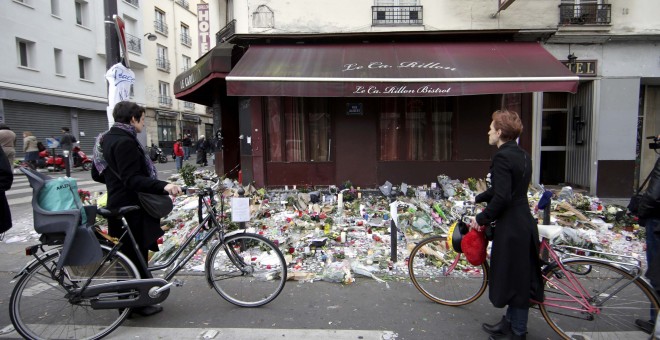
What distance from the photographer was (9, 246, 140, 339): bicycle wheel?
9.75ft

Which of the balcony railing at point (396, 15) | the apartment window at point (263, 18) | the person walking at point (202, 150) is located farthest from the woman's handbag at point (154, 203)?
the person walking at point (202, 150)

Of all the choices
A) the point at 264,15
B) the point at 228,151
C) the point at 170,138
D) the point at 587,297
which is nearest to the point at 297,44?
the point at 264,15

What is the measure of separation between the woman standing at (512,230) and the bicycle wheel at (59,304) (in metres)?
3.00

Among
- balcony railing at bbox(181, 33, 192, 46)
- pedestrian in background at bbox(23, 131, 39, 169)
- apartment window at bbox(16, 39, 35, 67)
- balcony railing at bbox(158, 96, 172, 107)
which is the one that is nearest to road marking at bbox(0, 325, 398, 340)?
pedestrian in background at bbox(23, 131, 39, 169)

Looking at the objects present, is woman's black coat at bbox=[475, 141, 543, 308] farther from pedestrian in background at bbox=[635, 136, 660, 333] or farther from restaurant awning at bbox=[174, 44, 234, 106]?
restaurant awning at bbox=[174, 44, 234, 106]

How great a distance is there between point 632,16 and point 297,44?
764 cm

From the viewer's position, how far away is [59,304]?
3260 millimetres

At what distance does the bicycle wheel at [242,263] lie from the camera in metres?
3.55

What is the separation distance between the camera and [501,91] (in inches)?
272

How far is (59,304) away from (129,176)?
132 cm

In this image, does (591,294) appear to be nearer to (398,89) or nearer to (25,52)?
(398,89)

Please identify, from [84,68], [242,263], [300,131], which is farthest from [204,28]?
[84,68]

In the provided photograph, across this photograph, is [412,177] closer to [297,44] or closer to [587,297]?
[297,44]

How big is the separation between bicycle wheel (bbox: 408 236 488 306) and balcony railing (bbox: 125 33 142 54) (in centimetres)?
2707
